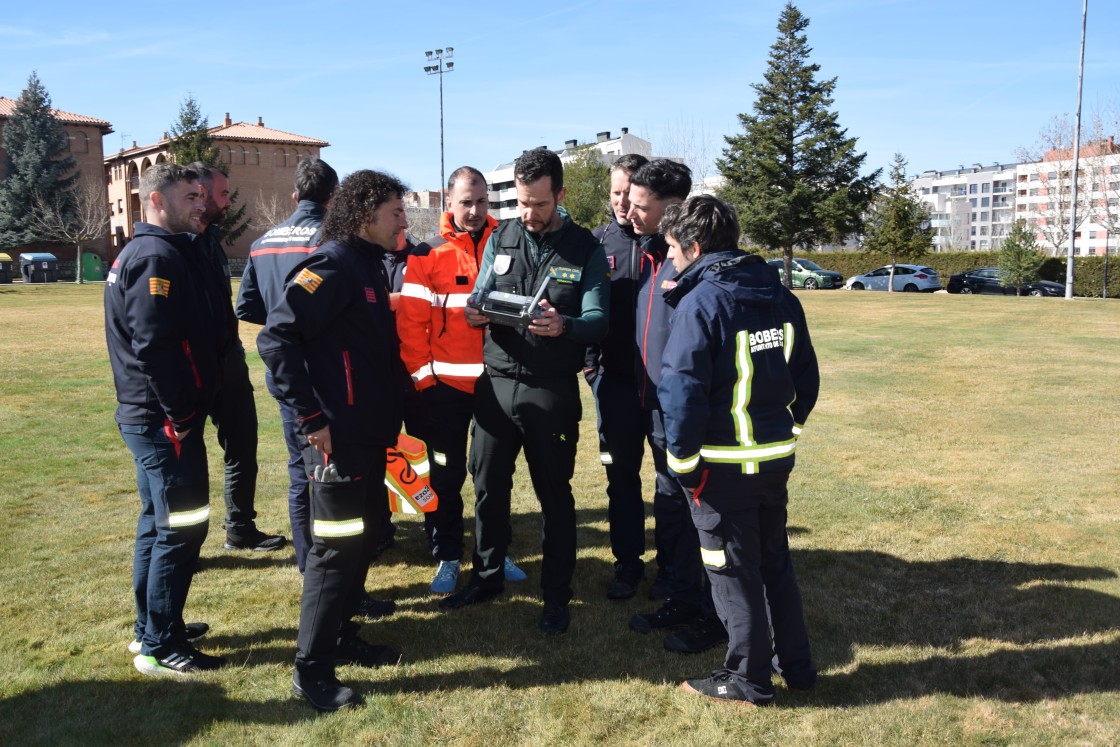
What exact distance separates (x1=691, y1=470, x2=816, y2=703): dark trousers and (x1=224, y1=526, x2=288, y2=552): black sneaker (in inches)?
127

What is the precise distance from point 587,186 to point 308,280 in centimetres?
5938

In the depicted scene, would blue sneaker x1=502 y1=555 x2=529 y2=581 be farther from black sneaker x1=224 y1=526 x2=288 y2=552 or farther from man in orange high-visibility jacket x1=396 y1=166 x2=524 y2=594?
black sneaker x1=224 y1=526 x2=288 y2=552

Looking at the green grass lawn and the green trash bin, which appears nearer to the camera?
the green grass lawn

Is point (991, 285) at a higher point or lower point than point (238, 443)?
higher

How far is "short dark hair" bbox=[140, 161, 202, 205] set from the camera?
3.85 meters

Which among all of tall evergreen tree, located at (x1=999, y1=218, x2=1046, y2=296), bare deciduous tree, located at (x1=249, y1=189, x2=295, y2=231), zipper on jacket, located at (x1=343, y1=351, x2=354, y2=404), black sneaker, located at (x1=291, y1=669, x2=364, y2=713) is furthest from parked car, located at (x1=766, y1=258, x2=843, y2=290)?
bare deciduous tree, located at (x1=249, y1=189, x2=295, y2=231)

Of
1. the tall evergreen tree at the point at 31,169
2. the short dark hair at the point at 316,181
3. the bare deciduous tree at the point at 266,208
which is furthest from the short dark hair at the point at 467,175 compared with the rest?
the bare deciduous tree at the point at 266,208

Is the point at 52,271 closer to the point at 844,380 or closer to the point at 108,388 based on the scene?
the point at 108,388

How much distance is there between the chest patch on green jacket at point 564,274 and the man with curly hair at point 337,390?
881mm

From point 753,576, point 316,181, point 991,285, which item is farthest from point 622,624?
point 991,285

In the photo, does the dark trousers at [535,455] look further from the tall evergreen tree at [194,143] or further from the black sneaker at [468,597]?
the tall evergreen tree at [194,143]

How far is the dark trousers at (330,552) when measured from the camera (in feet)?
11.3

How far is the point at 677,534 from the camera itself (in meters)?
4.48

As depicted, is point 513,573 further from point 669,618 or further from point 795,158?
point 795,158
